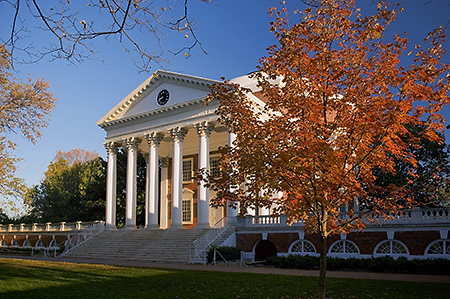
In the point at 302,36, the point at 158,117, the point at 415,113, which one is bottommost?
the point at 415,113

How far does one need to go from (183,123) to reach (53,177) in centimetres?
3658

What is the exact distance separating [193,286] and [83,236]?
84.2 ft

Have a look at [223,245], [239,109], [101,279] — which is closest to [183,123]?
[223,245]

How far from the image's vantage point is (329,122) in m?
11.8

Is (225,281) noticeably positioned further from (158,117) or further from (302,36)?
(158,117)

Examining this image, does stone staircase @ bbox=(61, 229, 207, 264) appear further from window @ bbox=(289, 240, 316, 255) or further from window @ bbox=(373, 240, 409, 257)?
window @ bbox=(373, 240, 409, 257)

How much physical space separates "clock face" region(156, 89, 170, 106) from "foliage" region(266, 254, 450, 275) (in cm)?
1826

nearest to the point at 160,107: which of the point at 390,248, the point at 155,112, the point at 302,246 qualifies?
the point at 155,112

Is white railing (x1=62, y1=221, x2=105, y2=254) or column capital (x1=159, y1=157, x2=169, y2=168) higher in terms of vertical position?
column capital (x1=159, y1=157, x2=169, y2=168)

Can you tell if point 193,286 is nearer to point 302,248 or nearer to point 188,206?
point 302,248

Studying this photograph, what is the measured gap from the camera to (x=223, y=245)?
97.1ft

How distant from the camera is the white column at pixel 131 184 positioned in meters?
39.3

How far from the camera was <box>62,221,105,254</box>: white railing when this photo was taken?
3816cm

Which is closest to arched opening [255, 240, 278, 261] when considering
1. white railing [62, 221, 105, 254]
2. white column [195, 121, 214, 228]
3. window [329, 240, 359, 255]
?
white column [195, 121, 214, 228]
